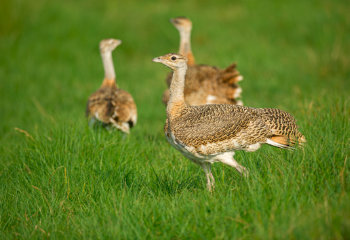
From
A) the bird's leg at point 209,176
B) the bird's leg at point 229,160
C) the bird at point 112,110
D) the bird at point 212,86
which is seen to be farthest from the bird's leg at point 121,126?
the bird's leg at point 229,160

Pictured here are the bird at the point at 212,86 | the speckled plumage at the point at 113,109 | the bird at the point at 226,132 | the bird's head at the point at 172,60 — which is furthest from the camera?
the bird at the point at 212,86

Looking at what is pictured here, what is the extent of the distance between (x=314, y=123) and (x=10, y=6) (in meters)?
10.1

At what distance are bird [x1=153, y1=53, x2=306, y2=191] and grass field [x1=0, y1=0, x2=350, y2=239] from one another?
15 cm

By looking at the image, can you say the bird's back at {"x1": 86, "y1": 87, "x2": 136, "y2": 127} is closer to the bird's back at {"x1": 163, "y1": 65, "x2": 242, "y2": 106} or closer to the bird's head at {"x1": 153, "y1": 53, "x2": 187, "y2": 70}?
the bird's back at {"x1": 163, "y1": 65, "x2": 242, "y2": 106}

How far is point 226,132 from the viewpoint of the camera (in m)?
3.83

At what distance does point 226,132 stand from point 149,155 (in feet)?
4.87

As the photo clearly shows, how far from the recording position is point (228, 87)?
665 cm

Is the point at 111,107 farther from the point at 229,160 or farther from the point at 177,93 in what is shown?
the point at 229,160

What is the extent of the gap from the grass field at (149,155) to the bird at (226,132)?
0.15 metres

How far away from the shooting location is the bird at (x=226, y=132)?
3.81 metres

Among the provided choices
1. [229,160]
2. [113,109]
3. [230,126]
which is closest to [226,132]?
[230,126]

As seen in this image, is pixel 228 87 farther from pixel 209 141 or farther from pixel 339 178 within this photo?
pixel 339 178

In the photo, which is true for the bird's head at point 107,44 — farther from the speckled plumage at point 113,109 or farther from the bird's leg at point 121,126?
the bird's leg at point 121,126

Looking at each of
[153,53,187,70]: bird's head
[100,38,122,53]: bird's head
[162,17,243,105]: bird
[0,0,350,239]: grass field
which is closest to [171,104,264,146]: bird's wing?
[0,0,350,239]: grass field
